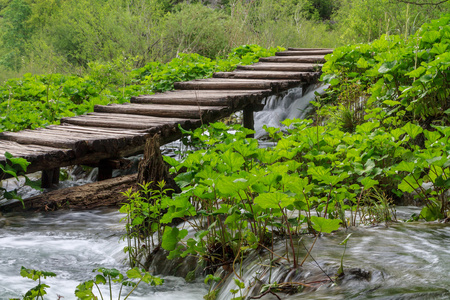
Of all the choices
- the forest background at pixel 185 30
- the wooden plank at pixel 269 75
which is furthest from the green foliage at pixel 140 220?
the forest background at pixel 185 30

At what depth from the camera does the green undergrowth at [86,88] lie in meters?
6.96

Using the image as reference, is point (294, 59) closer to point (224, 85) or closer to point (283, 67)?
A: point (283, 67)

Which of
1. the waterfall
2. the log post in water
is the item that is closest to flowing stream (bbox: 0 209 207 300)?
the log post in water

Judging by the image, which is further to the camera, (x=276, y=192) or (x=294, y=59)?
(x=294, y=59)

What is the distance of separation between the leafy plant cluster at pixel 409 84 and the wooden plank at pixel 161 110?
1.68 meters

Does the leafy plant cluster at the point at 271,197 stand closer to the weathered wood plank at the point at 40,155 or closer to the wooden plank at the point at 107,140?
the wooden plank at the point at 107,140

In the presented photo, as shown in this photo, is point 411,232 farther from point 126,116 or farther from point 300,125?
point 126,116

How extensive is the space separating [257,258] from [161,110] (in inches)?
147

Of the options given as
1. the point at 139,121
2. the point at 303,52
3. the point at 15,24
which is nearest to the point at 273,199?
the point at 139,121

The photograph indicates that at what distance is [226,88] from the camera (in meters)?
7.27

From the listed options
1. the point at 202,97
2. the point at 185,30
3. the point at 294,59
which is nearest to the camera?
the point at 202,97

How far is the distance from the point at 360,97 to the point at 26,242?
4428mm

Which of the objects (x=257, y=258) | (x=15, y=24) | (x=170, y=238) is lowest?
(x=257, y=258)

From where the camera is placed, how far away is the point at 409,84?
5297 mm
